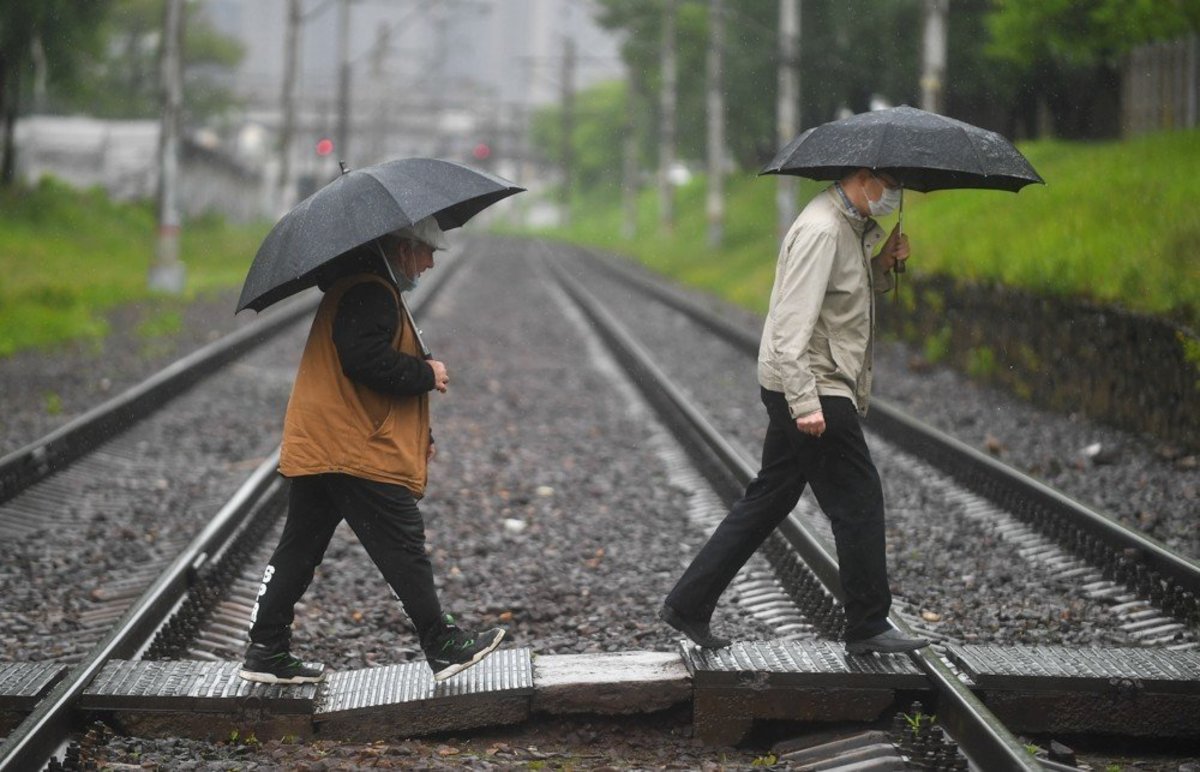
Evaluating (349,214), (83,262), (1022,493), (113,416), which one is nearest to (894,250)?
(349,214)

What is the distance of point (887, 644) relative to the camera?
16.8 ft

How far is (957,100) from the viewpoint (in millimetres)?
32531

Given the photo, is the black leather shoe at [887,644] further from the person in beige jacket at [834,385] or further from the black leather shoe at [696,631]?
the black leather shoe at [696,631]

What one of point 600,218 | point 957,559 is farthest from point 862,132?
point 600,218

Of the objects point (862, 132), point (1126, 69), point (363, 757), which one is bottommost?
point (363, 757)

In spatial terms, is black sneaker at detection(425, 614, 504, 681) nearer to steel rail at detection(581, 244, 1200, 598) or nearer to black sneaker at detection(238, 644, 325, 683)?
black sneaker at detection(238, 644, 325, 683)

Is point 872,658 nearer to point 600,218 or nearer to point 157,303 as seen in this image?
point 157,303

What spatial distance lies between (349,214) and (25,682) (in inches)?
76.5

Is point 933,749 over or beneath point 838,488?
beneath

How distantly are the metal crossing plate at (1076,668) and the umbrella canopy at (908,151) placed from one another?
1621mm

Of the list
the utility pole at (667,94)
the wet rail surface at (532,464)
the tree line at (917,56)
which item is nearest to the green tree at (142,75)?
the utility pole at (667,94)

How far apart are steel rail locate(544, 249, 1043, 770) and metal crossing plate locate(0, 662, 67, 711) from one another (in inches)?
115

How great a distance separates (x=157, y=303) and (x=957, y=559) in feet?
56.0

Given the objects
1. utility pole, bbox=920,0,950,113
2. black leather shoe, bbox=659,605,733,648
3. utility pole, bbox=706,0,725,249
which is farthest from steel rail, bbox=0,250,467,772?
utility pole, bbox=706,0,725,249
